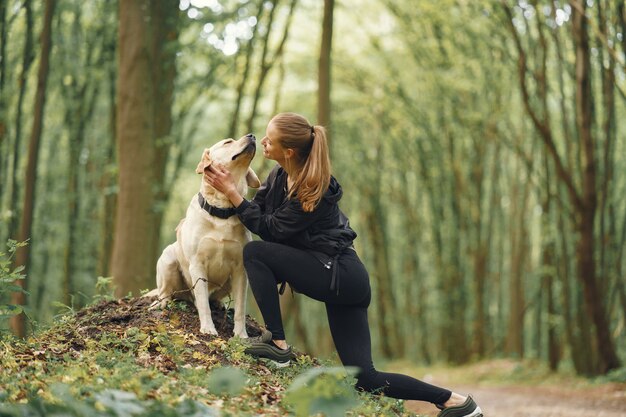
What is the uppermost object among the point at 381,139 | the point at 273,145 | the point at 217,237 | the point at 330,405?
the point at 381,139

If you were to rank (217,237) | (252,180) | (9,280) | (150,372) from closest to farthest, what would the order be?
(150,372) < (9,280) < (217,237) < (252,180)

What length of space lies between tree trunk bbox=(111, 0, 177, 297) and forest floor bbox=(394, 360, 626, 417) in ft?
10.1

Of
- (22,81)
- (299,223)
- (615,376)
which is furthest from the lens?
(615,376)

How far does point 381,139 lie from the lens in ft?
66.2

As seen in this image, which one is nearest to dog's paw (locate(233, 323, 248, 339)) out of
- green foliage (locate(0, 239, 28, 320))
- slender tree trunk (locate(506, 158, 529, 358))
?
green foliage (locate(0, 239, 28, 320))

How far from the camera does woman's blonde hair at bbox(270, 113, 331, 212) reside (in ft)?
15.3

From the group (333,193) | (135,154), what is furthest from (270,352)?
(135,154)

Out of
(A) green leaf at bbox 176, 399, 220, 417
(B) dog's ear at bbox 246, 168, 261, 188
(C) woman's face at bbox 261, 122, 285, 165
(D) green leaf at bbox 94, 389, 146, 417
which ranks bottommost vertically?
(A) green leaf at bbox 176, 399, 220, 417

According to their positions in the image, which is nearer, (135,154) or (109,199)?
(135,154)

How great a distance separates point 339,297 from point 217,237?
877 millimetres

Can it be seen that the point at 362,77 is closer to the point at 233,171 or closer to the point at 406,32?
the point at 406,32

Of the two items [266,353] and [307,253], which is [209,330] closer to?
[266,353]

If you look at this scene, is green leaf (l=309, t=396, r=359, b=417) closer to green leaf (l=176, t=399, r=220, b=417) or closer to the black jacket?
green leaf (l=176, t=399, r=220, b=417)

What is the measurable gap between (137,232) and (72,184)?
272 inches
